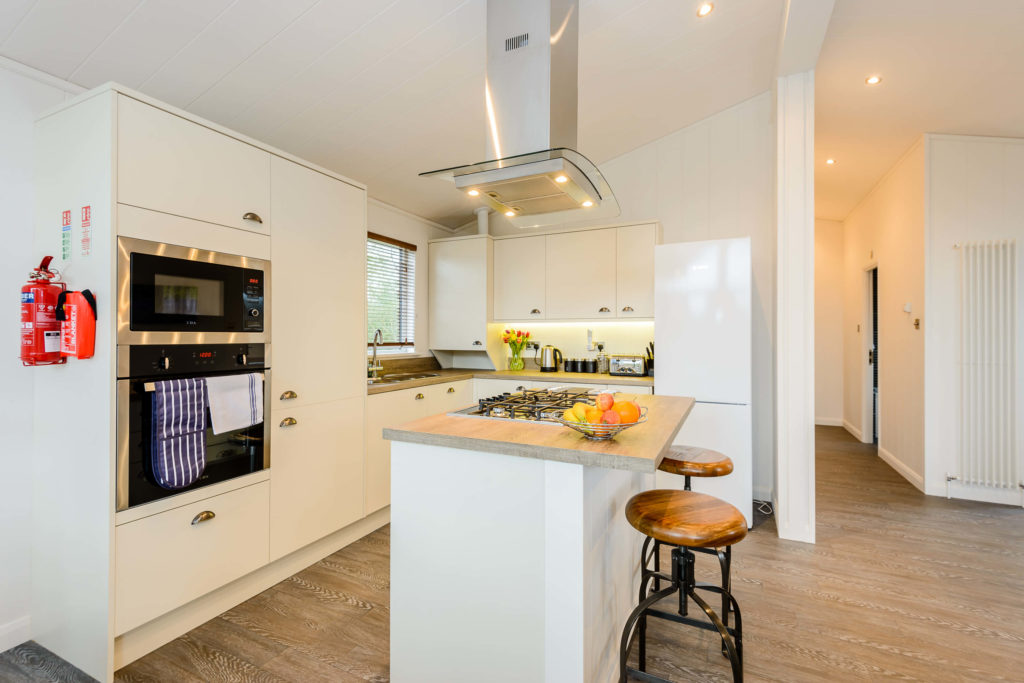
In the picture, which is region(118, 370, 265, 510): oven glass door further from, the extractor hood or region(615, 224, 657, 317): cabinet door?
region(615, 224, 657, 317): cabinet door

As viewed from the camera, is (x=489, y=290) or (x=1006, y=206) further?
(x=489, y=290)

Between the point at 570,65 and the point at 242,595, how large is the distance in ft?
9.65

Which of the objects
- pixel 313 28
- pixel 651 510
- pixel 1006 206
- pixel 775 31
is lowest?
pixel 651 510

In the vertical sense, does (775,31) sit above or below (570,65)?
above

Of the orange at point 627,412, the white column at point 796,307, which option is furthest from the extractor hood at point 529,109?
the white column at point 796,307

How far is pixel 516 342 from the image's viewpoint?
461 centimetres

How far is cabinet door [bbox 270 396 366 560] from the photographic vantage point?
7.97ft

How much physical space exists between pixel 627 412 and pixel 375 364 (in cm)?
255

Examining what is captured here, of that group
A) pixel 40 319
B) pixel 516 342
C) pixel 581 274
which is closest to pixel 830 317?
pixel 581 274

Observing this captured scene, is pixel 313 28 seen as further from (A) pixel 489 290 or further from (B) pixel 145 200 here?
(A) pixel 489 290

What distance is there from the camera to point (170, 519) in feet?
6.43

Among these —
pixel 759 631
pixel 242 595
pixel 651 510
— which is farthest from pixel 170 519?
pixel 759 631

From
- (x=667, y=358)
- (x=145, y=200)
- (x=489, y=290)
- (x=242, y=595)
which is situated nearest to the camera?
(x=145, y=200)

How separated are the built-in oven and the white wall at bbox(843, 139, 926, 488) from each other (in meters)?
4.90
